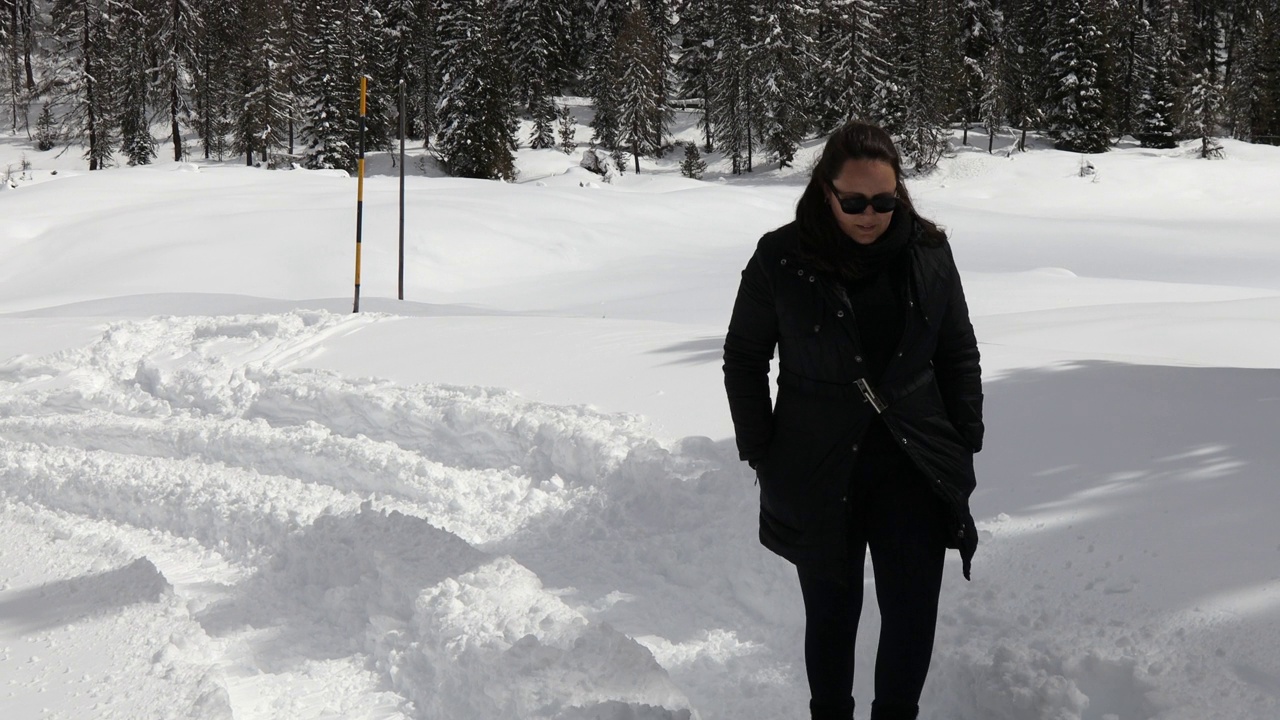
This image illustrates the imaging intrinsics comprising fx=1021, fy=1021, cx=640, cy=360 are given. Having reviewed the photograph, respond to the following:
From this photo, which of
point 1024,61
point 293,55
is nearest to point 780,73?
point 1024,61

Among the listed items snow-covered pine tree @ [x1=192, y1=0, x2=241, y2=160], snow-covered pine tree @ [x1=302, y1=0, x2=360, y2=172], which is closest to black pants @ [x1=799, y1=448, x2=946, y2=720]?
snow-covered pine tree @ [x1=302, y1=0, x2=360, y2=172]

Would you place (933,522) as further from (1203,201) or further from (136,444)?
(1203,201)

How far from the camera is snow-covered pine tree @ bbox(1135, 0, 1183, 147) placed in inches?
1758

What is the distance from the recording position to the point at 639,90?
45.2 metres

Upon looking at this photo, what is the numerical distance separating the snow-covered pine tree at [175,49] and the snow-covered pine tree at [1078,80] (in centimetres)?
3741

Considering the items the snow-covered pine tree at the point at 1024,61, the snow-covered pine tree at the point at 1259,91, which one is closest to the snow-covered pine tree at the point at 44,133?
the snow-covered pine tree at the point at 1024,61

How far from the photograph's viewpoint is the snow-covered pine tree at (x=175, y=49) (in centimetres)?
4384

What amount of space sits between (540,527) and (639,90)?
41.9 meters

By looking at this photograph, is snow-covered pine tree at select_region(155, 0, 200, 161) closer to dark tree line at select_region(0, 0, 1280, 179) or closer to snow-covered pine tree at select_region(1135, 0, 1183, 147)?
dark tree line at select_region(0, 0, 1280, 179)

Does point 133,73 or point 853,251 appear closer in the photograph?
point 853,251

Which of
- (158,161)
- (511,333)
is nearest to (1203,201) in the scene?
(511,333)

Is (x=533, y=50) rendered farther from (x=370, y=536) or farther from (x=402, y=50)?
(x=370, y=536)

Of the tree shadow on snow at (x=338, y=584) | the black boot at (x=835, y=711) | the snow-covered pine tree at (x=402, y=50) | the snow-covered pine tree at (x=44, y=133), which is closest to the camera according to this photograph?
the black boot at (x=835, y=711)

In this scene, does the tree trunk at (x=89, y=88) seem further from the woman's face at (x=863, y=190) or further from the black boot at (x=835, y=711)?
the black boot at (x=835, y=711)
